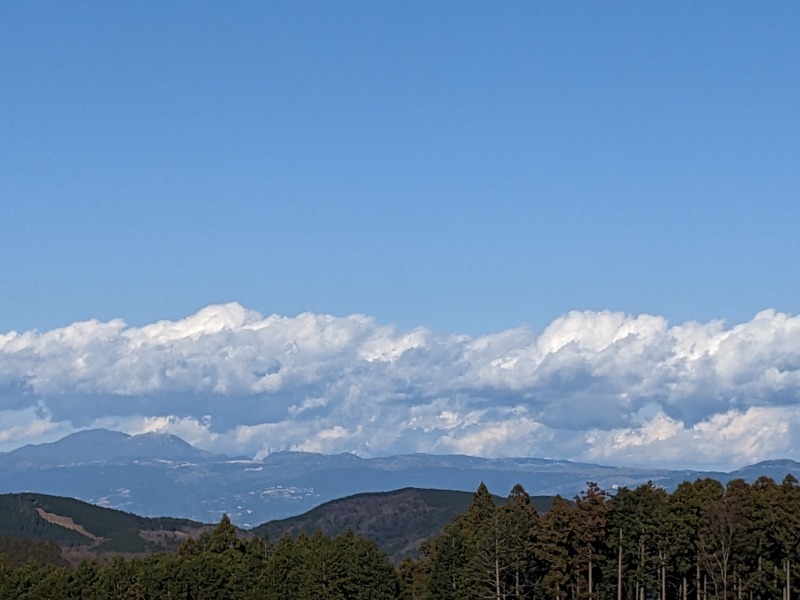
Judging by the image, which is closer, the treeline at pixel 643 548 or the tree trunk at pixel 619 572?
the treeline at pixel 643 548

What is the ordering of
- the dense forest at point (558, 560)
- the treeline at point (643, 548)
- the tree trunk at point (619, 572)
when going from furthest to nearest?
the tree trunk at point (619, 572) < the dense forest at point (558, 560) < the treeline at point (643, 548)

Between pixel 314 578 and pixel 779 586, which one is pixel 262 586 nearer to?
pixel 314 578

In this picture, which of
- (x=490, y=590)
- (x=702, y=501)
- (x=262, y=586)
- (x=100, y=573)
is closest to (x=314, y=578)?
(x=262, y=586)

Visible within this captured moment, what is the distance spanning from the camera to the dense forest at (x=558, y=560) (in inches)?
4441

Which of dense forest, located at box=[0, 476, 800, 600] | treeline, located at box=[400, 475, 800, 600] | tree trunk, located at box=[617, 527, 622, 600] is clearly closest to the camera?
treeline, located at box=[400, 475, 800, 600]

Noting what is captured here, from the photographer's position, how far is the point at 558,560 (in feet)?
391

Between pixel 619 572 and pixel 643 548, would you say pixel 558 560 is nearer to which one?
pixel 619 572

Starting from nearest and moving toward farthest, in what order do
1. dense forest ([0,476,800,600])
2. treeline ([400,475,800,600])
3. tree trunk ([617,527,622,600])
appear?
treeline ([400,475,800,600]) → dense forest ([0,476,800,600]) → tree trunk ([617,527,622,600])

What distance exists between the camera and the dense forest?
370 feet

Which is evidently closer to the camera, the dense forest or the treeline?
the treeline

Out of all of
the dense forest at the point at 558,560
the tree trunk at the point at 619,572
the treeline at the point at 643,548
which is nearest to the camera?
the treeline at the point at 643,548

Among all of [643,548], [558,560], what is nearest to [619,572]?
[643,548]

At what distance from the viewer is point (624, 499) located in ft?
395

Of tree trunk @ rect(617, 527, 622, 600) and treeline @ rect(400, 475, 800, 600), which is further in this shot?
tree trunk @ rect(617, 527, 622, 600)
